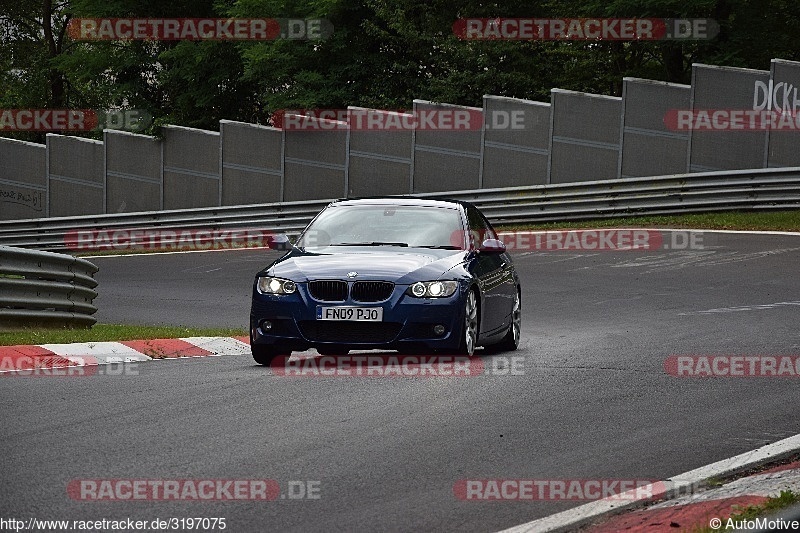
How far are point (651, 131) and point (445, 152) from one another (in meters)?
5.05

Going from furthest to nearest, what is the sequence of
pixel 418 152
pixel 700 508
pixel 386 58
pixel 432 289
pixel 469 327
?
pixel 386 58 < pixel 418 152 < pixel 469 327 < pixel 432 289 < pixel 700 508

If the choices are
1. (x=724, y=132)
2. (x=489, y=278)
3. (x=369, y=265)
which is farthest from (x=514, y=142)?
(x=369, y=265)

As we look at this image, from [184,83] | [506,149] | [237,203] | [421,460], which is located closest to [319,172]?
[237,203]

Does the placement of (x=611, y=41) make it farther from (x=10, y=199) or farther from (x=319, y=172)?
(x=10, y=199)

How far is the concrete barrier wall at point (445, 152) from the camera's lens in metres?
34.0

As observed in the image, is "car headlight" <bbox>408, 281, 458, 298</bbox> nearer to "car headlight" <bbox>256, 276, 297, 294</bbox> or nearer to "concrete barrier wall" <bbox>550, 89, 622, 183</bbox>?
"car headlight" <bbox>256, 276, 297, 294</bbox>

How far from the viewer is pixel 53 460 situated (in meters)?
7.28

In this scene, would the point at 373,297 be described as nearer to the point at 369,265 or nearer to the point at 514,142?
the point at 369,265

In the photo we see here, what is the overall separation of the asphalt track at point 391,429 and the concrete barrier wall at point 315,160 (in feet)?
71.3

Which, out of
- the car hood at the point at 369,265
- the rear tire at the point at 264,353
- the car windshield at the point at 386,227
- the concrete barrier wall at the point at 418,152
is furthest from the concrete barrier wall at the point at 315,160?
the rear tire at the point at 264,353

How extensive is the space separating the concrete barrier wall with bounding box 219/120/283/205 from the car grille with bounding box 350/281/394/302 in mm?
25674

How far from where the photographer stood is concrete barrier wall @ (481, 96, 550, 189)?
33.2 m

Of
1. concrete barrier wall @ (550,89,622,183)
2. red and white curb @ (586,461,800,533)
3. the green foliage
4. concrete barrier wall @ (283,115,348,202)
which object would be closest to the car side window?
red and white curb @ (586,461,800,533)

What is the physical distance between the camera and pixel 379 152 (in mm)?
35375
